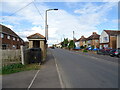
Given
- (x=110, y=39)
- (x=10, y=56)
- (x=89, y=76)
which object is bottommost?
(x=89, y=76)

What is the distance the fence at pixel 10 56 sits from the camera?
421 inches

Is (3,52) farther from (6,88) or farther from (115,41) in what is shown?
(115,41)

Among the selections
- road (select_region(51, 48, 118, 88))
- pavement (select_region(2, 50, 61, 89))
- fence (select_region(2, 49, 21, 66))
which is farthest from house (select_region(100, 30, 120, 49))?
pavement (select_region(2, 50, 61, 89))

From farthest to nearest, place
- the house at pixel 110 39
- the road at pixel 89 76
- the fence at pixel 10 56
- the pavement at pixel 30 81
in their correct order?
the house at pixel 110 39, the fence at pixel 10 56, the road at pixel 89 76, the pavement at pixel 30 81

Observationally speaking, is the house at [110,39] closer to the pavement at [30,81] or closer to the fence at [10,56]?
the fence at [10,56]

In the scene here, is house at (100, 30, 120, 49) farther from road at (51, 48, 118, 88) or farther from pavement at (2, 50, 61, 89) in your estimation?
pavement at (2, 50, 61, 89)

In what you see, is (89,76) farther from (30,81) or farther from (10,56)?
(10,56)

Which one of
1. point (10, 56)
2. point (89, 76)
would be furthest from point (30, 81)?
point (10, 56)

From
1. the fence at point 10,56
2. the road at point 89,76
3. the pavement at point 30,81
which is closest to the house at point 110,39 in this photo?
the road at point 89,76

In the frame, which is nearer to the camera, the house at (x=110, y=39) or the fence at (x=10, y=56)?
the fence at (x=10, y=56)

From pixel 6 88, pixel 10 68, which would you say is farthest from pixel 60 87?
pixel 10 68

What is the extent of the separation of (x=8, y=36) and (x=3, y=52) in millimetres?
23702

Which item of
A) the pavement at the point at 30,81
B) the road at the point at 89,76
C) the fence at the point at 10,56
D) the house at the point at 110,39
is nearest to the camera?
the pavement at the point at 30,81

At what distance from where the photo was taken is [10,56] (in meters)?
11.1
